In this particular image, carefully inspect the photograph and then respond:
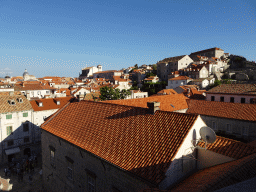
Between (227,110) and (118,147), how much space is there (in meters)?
19.4

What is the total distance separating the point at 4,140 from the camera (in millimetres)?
26203

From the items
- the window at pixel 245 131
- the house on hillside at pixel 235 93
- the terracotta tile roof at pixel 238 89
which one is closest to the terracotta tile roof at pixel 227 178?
the window at pixel 245 131

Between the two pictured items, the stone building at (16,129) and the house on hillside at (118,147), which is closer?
Answer: the house on hillside at (118,147)

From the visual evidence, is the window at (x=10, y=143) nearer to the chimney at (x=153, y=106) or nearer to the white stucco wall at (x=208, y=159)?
the chimney at (x=153, y=106)

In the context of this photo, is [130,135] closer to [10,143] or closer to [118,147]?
[118,147]

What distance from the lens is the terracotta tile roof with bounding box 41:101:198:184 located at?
8555 mm

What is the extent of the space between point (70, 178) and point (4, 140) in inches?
767

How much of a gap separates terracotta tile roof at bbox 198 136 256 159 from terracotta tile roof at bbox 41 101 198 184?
199 cm

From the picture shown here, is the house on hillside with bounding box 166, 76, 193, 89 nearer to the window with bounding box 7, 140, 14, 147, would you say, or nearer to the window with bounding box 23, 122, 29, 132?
the window with bounding box 23, 122, 29, 132

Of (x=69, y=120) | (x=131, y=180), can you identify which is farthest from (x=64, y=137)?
(x=131, y=180)

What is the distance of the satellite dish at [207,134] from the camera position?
30.1 ft

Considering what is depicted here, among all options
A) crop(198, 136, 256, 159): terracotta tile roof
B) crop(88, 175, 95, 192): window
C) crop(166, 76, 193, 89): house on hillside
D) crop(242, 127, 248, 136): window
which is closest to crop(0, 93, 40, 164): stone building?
crop(88, 175, 95, 192): window

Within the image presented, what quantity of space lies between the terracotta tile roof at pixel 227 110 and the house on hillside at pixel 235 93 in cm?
1007

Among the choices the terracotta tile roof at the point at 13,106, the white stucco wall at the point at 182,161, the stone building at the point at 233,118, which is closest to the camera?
the white stucco wall at the point at 182,161
